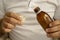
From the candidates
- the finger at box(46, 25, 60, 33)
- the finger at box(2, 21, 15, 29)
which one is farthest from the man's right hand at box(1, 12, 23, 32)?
the finger at box(46, 25, 60, 33)

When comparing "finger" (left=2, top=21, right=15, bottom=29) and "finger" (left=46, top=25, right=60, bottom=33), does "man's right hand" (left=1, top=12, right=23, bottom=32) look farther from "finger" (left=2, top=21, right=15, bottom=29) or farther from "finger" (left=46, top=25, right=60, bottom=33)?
"finger" (left=46, top=25, right=60, bottom=33)

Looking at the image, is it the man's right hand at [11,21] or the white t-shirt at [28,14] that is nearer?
the man's right hand at [11,21]

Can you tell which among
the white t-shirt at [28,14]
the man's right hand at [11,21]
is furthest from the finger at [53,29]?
the white t-shirt at [28,14]

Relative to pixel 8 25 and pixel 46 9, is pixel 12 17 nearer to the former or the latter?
pixel 8 25

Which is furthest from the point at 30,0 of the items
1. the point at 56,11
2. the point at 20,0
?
the point at 56,11

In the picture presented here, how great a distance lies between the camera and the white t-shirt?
149 cm

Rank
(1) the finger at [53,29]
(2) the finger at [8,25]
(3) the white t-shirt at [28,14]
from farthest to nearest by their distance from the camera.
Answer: (3) the white t-shirt at [28,14]
(2) the finger at [8,25]
(1) the finger at [53,29]

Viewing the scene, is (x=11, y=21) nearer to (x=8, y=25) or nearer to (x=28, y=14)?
(x=8, y=25)

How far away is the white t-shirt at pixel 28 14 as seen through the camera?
1.49 meters

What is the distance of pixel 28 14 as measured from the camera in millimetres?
1513

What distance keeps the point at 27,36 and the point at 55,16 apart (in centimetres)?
25

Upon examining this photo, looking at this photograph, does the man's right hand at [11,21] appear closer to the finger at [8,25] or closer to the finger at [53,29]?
the finger at [8,25]

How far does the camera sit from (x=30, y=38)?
60.4 inches

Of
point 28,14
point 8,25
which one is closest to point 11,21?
point 8,25
